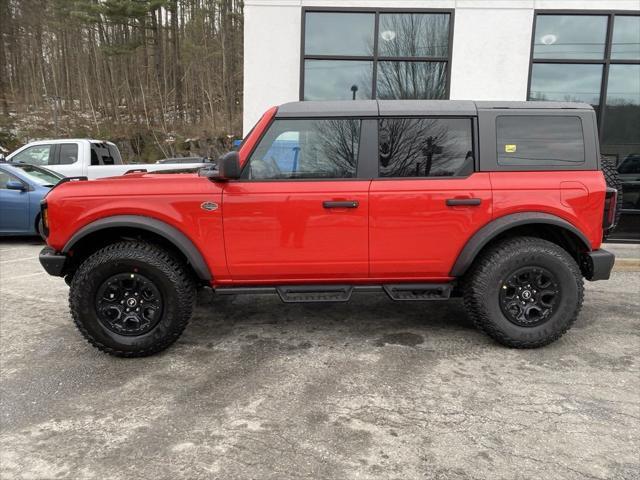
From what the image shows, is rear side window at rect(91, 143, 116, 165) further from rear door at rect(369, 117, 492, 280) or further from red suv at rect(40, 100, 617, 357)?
rear door at rect(369, 117, 492, 280)

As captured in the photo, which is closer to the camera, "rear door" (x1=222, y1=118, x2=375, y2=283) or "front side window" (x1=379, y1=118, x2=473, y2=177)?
"rear door" (x1=222, y1=118, x2=375, y2=283)

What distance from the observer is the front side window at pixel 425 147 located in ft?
11.8

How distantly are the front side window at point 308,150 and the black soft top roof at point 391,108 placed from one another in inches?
2.4

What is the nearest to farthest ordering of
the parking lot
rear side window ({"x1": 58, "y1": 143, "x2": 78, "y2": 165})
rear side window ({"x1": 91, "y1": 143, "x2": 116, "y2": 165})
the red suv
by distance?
the parking lot → the red suv → rear side window ({"x1": 58, "y1": 143, "x2": 78, "y2": 165}) → rear side window ({"x1": 91, "y1": 143, "x2": 116, "y2": 165})

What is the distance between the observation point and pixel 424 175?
3602 millimetres

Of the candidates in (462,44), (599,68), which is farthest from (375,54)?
(599,68)

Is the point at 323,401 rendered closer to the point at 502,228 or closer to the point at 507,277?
the point at 507,277

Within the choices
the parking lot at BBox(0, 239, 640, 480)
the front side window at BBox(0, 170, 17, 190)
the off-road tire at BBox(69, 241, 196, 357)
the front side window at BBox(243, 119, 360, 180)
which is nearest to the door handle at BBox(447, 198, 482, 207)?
the front side window at BBox(243, 119, 360, 180)

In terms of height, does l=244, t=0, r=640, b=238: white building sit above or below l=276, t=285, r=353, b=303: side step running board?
above

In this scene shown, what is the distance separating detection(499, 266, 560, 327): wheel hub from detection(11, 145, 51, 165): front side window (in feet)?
33.3

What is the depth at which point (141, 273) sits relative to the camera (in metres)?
3.49

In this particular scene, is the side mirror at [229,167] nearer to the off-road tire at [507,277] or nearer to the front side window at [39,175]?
the off-road tire at [507,277]

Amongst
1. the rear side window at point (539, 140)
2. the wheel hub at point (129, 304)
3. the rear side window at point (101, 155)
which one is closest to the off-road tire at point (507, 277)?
the rear side window at point (539, 140)

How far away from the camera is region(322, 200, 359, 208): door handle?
3.50 meters
